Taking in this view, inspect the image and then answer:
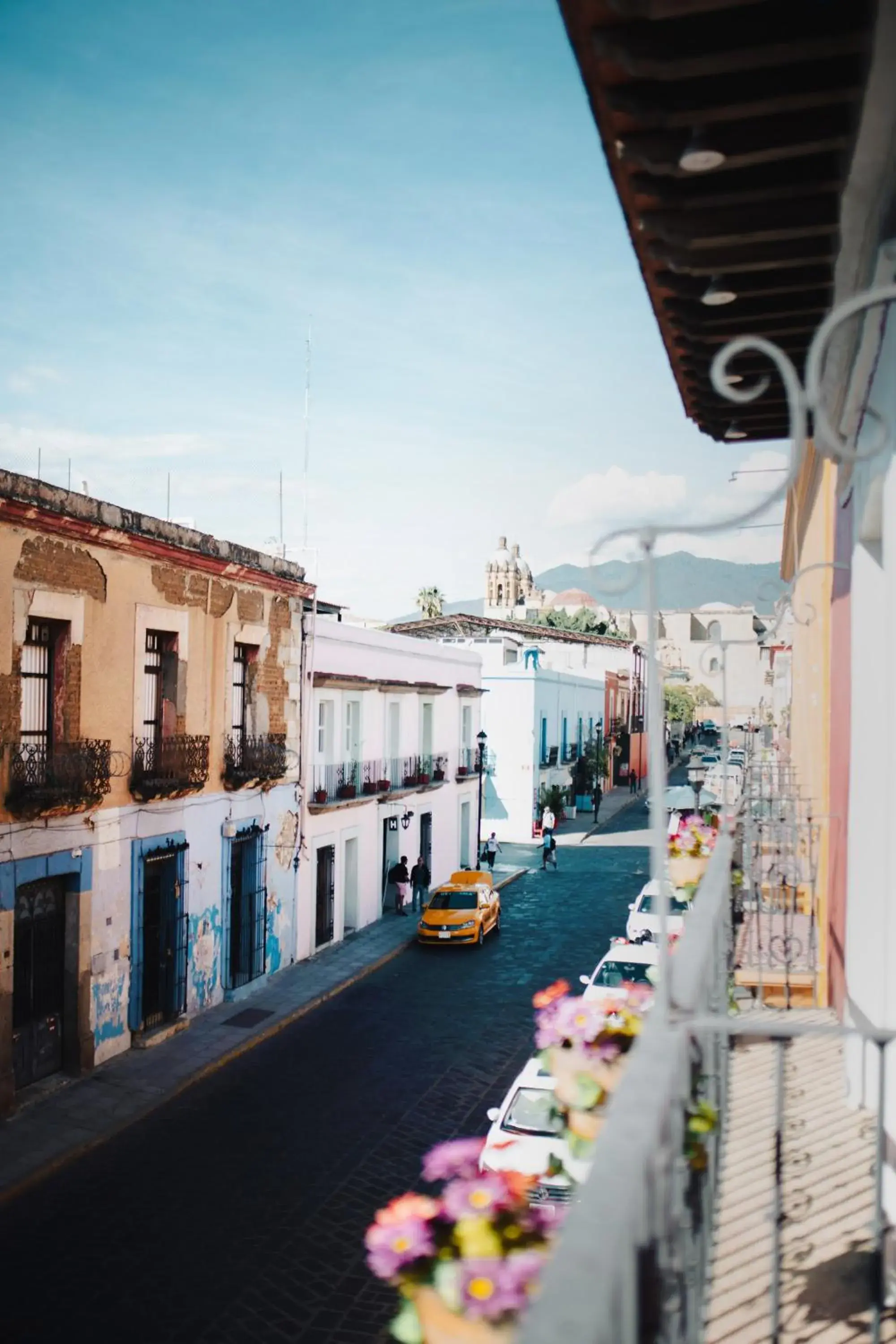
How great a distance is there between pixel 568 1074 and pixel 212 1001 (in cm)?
1477

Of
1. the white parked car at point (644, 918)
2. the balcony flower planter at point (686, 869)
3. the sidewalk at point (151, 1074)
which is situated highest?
the balcony flower planter at point (686, 869)

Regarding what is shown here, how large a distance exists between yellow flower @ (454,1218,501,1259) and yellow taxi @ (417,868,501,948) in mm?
18549

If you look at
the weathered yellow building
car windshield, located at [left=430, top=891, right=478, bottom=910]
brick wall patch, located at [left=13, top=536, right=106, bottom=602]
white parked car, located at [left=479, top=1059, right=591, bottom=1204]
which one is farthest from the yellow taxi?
brick wall patch, located at [left=13, top=536, right=106, bottom=602]

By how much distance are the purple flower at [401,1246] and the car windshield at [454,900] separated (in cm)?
1882

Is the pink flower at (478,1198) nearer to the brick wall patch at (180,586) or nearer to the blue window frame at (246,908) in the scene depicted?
the brick wall patch at (180,586)

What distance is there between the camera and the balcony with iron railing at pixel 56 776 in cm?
1210

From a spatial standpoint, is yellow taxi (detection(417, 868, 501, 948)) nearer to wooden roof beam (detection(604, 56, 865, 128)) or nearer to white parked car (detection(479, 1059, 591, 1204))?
white parked car (detection(479, 1059, 591, 1204))

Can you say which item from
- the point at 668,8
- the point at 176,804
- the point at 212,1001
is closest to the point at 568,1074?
the point at 668,8

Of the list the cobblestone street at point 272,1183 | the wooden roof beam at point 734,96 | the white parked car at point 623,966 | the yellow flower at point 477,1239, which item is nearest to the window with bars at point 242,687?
the cobblestone street at point 272,1183

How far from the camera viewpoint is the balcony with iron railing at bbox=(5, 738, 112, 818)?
39.7 feet

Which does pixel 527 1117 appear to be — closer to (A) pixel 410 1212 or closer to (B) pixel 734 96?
(A) pixel 410 1212

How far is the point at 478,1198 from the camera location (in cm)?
252

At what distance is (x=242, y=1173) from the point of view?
35.4 feet

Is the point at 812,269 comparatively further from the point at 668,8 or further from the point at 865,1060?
the point at 865,1060
